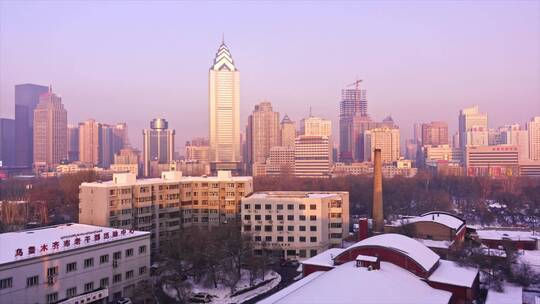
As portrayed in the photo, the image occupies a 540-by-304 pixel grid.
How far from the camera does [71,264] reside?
20.2 m

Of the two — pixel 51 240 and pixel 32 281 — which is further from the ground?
pixel 51 240

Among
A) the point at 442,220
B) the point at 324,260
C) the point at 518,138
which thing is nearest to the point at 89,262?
the point at 324,260

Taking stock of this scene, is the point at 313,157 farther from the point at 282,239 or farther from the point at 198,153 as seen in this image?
the point at 282,239

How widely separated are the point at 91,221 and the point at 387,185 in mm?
41538

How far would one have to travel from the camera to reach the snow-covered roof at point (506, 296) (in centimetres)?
2019

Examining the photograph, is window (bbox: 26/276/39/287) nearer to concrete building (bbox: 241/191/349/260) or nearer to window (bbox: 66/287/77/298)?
window (bbox: 66/287/77/298)

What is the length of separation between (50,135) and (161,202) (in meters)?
112

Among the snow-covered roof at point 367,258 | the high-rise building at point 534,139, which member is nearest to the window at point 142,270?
the snow-covered roof at point 367,258

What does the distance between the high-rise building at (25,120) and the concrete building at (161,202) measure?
116 m

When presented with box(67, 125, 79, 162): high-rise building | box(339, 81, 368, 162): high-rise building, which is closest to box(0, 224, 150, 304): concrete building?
box(67, 125, 79, 162): high-rise building

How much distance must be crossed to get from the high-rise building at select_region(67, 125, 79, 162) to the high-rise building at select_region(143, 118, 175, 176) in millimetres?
21427

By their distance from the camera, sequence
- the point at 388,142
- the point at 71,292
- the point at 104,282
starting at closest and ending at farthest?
the point at 71,292, the point at 104,282, the point at 388,142

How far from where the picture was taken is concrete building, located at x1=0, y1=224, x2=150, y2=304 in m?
18.2

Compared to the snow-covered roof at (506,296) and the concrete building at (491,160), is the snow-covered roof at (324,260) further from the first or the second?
the concrete building at (491,160)
